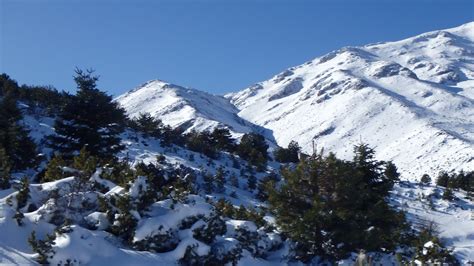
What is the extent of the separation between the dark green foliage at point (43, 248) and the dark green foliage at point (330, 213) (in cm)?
545

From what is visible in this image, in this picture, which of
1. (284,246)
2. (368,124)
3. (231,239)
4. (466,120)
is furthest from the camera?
(368,124)

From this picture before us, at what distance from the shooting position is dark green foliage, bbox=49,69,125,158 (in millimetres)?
19781

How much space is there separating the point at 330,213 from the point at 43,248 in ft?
21.1

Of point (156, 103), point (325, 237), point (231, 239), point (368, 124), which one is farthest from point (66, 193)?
point (156, 103)

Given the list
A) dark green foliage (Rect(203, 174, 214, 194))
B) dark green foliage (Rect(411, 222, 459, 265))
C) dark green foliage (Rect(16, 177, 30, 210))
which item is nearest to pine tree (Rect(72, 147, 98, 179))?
dark green foliage (Rect(16, 177, 30, 210))

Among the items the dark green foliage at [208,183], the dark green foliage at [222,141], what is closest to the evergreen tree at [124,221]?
the dark green foliage at [208,183]

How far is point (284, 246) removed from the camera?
36.9 ft

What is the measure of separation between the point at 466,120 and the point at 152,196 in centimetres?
Answer: 14797

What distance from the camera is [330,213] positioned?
1166cm

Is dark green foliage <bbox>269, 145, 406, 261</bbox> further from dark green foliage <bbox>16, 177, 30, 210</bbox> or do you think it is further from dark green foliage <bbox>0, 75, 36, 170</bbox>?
dark green foliage <bbox>0, 75, 36, 170</bbox>

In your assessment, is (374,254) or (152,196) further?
(374,254)

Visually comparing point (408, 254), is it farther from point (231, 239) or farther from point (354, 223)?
point (231, 239)

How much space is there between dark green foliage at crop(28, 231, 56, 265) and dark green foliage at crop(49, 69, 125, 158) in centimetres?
1119

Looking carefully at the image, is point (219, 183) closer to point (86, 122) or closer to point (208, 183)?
point (208, 183)
